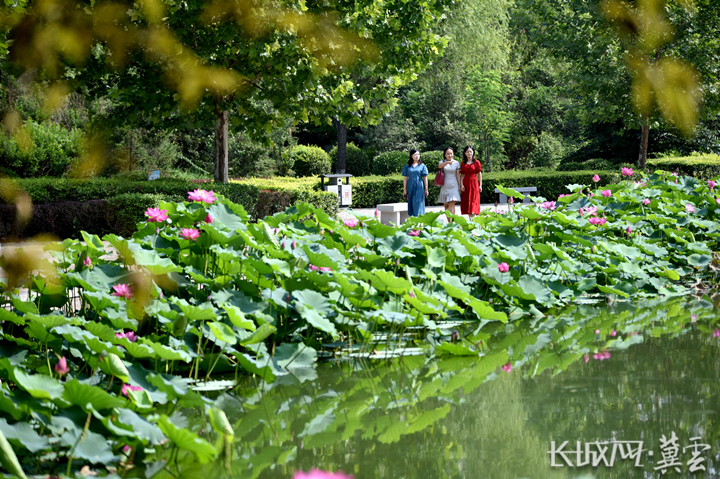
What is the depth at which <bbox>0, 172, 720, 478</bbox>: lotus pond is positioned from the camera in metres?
2.40

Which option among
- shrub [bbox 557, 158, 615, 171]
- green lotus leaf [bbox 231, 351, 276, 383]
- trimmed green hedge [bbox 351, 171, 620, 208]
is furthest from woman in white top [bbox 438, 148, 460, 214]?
shrub [bbox 557, 158, 615, 171]

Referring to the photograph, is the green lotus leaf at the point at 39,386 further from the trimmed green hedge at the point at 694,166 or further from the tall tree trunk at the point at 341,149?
the tall tree trunk at the point at 341,149

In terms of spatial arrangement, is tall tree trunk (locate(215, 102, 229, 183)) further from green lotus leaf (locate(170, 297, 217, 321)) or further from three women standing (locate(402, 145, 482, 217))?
green lotus leaf (locate(170, 297, 217, 321))

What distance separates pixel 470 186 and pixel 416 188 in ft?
2.84

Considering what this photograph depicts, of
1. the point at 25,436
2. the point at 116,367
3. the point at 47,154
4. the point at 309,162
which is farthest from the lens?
the point at 309,162

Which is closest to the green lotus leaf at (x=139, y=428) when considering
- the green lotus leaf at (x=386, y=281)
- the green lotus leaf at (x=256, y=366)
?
the green lotus leaf at (x=256, y=366)

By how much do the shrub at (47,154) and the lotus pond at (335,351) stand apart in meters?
11.2

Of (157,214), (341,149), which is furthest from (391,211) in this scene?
(341,149)

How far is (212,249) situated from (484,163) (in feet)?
85.3

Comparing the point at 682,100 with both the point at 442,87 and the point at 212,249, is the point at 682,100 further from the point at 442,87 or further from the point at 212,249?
the point at 212,249

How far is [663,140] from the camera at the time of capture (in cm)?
2444

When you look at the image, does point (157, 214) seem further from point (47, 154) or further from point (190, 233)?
point (47, 154)

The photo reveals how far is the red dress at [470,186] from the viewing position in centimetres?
A: 1082

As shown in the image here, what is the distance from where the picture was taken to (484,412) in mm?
3014
